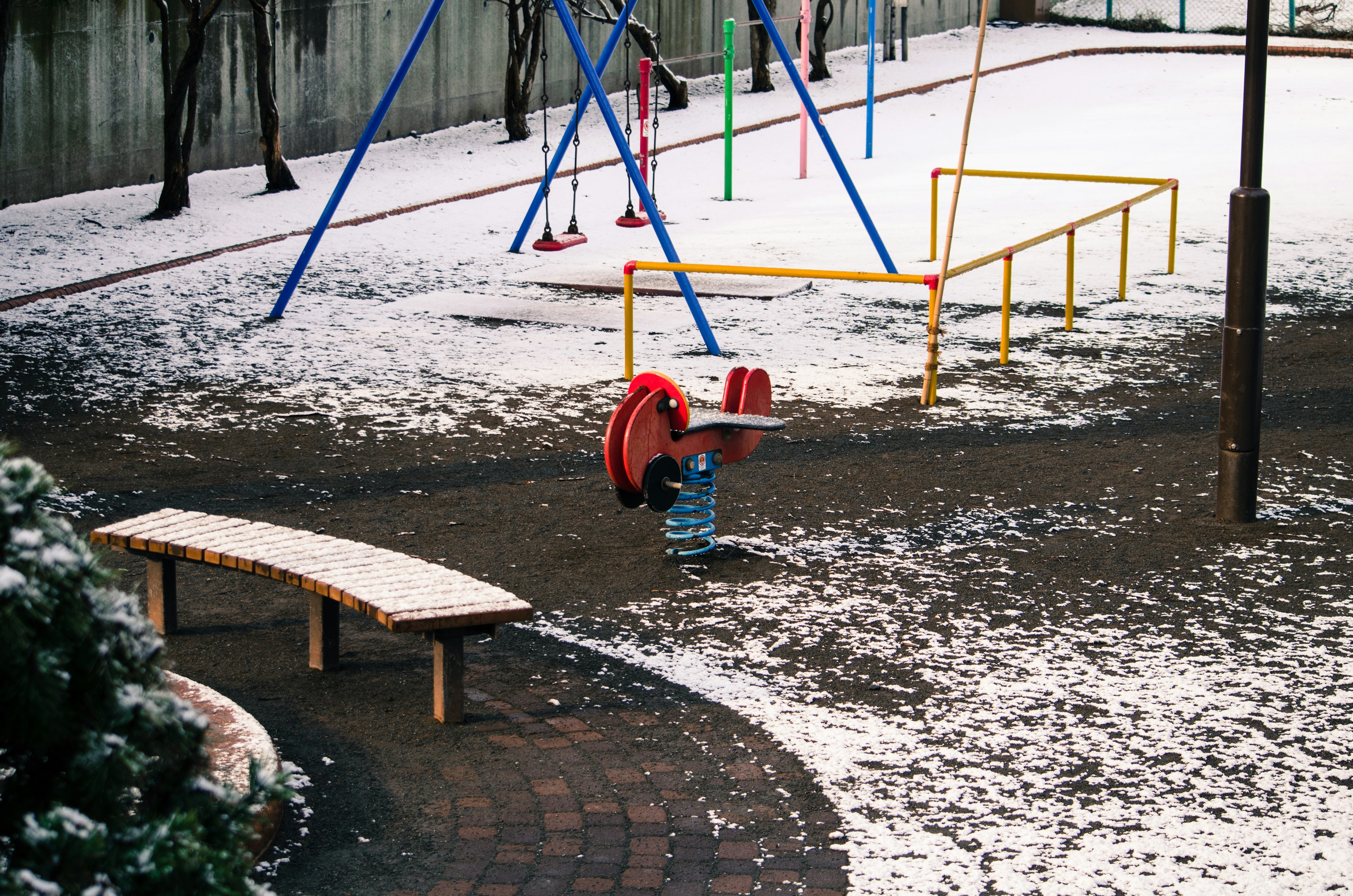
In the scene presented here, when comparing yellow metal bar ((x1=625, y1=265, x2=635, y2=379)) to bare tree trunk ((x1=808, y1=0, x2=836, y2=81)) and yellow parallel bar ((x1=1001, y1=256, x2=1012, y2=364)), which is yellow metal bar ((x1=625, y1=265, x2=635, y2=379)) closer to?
yellow parallel bar ((x1=1001, y1=256, x2=1012, y2=364))

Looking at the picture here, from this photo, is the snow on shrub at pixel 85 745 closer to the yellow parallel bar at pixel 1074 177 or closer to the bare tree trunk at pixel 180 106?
the yellow parallel bar at pixel 1074 177

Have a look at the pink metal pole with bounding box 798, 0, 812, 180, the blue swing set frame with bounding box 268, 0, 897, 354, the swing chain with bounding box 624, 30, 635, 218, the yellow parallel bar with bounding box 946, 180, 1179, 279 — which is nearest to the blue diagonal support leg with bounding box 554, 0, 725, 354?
the blue swing set frame with bounding box 268, 0, 897, 354

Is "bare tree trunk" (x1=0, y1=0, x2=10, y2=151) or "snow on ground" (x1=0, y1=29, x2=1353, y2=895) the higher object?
"bare tree trunk" (x1=0, y1=0, x2=10, y2=151)

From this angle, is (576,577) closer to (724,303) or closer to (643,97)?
(724,303)

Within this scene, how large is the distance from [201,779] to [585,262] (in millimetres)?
11653

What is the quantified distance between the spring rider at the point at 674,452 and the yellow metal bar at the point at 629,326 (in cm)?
288

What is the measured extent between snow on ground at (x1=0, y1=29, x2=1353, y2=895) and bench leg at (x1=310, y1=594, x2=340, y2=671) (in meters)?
0.95

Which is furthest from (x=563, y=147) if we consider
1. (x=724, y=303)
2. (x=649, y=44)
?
(x=649, y=44)

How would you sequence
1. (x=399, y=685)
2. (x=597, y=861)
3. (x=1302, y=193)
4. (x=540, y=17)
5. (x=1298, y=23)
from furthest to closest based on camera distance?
(x=1298, y=23), (x=540, y=17), (x=1302, y=193), (x=399, y=685), (x=597, y=861)

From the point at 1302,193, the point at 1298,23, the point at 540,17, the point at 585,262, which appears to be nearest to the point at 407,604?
the point at 585,262

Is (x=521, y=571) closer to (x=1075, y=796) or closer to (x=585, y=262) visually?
(x=1075, y=796)

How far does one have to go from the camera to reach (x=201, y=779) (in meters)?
2.95

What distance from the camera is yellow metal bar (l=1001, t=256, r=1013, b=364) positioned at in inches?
405

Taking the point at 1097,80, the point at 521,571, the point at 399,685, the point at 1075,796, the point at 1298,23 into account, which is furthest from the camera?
the point at 1298,23
